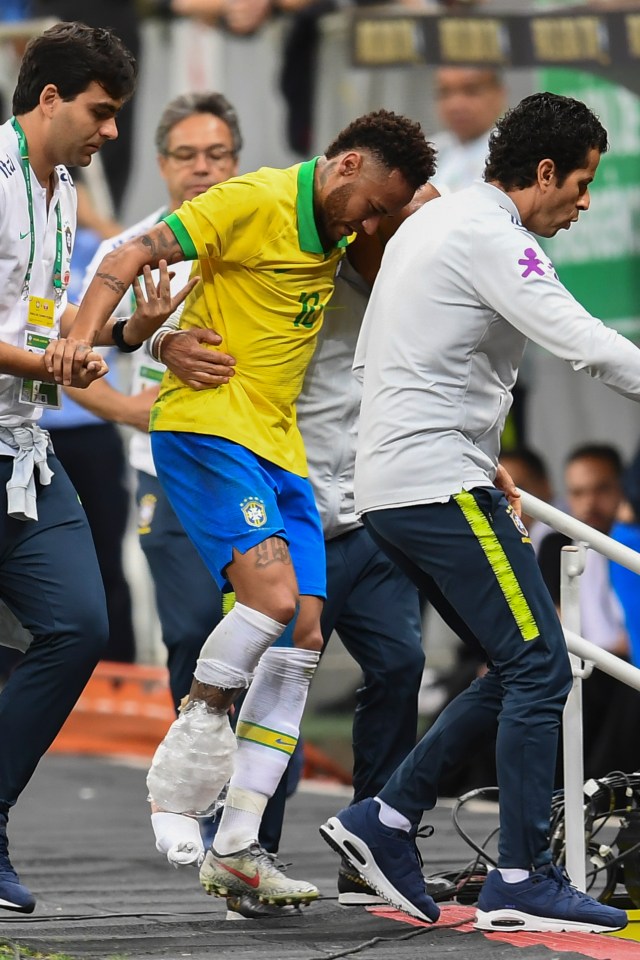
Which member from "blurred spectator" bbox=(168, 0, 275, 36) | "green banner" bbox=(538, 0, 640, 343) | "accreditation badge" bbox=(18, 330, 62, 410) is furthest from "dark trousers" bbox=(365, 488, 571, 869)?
"blurred spectator" bbox=(168, 0, 275, 36)

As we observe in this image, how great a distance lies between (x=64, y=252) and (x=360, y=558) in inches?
48.6

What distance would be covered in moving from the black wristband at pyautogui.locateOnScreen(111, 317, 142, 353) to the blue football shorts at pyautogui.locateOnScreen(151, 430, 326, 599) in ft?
0.75

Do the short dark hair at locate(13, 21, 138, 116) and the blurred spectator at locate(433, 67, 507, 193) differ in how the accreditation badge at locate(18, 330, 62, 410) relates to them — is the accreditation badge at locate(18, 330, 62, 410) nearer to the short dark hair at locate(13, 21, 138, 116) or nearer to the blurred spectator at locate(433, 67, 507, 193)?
the short dark hair at locate(13, 21, 138, 116)

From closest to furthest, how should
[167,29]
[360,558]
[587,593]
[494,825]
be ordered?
[360,558] → [494,825] → [587,593] → [167,29]

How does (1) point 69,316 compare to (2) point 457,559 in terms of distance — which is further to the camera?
(1) point 69,316

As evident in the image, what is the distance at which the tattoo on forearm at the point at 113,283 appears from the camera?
4258 millimetres

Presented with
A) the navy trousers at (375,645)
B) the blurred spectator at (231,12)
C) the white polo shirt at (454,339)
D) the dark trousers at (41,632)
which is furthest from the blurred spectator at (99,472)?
the white polo shirt at (454,339)

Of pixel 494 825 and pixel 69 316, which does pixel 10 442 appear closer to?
pixel 69 316

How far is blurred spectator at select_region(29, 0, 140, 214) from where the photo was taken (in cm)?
875

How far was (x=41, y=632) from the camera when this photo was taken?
14.1 feet

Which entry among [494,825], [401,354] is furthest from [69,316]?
[494,825]

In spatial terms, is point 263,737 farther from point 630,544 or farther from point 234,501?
point 630,544

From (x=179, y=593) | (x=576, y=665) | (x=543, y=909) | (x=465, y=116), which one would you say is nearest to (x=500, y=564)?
(x=576, y=665)

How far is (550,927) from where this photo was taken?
4059 millimetres
